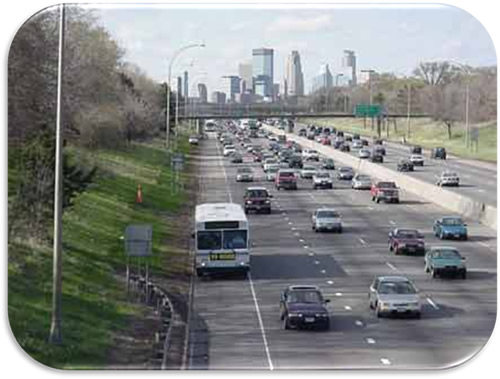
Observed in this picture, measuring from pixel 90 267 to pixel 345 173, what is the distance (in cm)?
3483

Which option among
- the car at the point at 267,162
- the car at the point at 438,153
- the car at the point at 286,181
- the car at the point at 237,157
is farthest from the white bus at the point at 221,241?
the car at the point at 267,162

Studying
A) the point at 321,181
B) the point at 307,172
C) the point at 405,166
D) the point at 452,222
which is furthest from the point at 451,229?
the point at 307,172

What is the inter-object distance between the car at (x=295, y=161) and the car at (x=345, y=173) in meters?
1.76

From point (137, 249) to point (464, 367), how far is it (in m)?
8.73

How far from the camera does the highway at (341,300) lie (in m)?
16.0

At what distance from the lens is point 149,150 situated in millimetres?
40531

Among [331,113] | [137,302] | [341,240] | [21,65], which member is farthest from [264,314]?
[341,240]

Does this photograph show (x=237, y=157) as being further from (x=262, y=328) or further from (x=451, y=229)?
(x=262, y=328)

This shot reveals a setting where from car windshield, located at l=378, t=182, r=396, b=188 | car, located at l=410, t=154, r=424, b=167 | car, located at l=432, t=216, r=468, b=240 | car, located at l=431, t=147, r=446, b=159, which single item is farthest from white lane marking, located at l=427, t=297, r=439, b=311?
car, located at l=410, t=154, r=424, b=167

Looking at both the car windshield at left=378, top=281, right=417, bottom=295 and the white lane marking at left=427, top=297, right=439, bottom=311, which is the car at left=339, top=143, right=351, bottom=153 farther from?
the car windshield at left=378, top=281, right=417, bottom=295

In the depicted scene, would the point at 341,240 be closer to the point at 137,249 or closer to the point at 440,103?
the point at 440,103

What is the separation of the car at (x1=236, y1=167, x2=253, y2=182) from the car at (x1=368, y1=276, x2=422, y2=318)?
2426 centimetres

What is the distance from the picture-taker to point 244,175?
46.4 m

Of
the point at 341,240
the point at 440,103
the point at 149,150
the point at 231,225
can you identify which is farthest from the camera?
the point at 149,150
